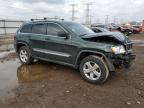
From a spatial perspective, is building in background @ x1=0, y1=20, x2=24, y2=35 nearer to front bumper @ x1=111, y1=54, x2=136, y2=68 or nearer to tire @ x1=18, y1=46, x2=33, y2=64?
tire @ x1=18, y1=46, x2=33, y2=64

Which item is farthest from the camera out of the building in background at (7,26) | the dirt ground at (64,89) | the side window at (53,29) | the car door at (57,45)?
the building in background at (7,26)

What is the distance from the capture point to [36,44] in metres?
6.97

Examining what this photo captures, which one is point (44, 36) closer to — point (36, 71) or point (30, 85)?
point (36, 71)

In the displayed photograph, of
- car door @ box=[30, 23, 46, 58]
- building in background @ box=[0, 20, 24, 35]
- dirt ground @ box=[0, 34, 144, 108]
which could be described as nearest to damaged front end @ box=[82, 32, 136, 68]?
dirt ground @ box=[0, 34, 144, 108]

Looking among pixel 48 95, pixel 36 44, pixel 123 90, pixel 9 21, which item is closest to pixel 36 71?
pixel 36 44

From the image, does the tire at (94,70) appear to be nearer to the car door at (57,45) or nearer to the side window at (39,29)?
the car door at (57,45)

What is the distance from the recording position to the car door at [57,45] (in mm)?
5883

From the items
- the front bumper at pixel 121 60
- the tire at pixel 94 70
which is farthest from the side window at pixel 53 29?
the front bumper at pixel 121 60

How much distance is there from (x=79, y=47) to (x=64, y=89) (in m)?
1.37

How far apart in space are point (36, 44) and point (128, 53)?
3412mm

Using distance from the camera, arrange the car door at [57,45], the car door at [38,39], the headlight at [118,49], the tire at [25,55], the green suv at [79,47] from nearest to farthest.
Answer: the headlight at [118,49] < the green suv at [79,47] < the car door at [57,45] < the car door at [38,39] < the tire at [25,55]

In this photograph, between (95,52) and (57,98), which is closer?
(57,98)

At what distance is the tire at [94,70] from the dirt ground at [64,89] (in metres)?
0.18

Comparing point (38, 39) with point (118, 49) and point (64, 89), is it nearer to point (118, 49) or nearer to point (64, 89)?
point (64, 89)
